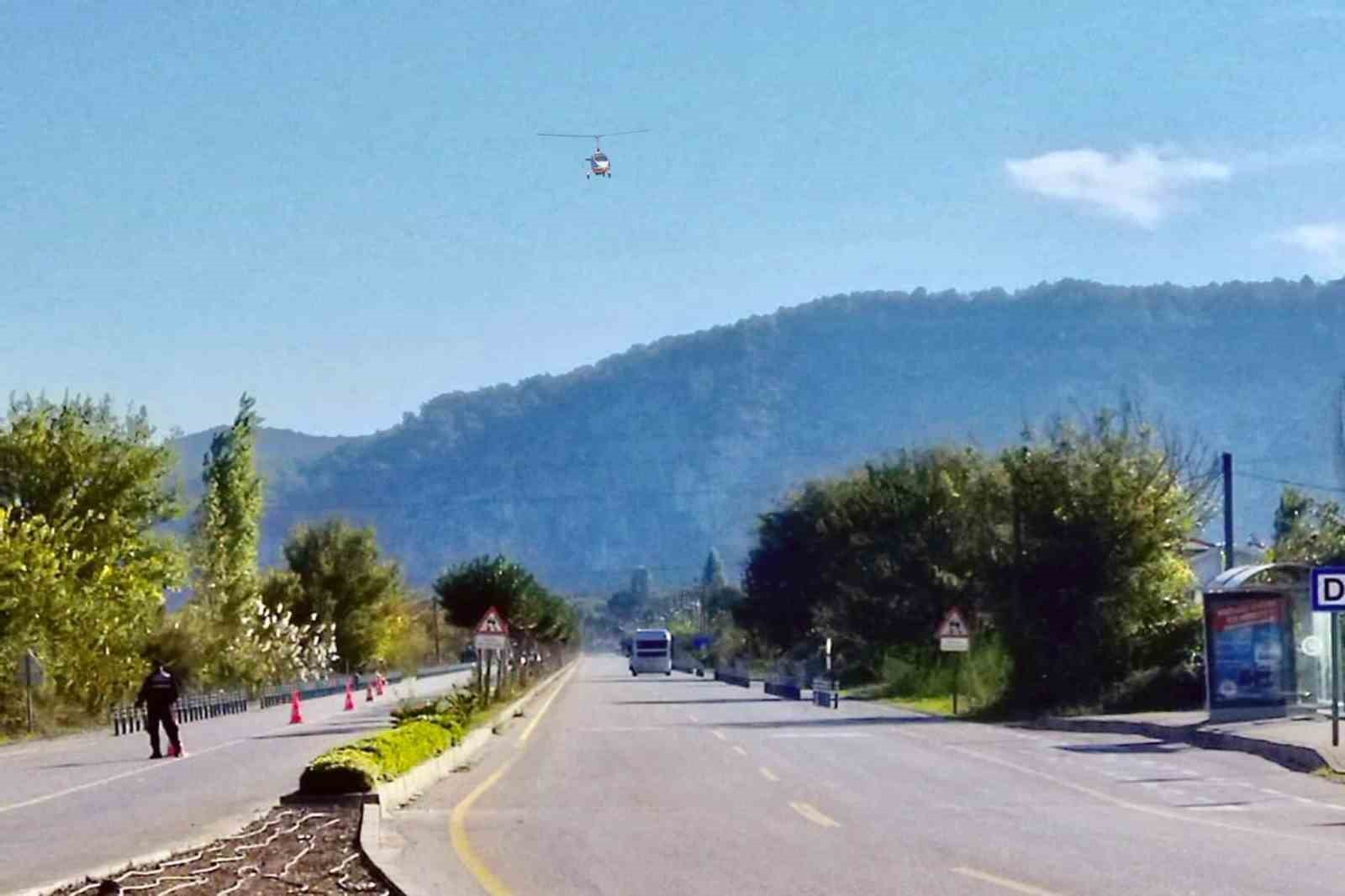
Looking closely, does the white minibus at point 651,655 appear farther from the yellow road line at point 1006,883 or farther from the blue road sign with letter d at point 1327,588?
the yellow road line at point 1006,883

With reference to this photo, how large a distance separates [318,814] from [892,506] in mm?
53082

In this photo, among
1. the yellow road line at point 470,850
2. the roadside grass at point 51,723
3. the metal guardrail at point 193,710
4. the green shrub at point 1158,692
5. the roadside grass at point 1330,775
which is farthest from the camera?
the metal guardrail at point 193,710

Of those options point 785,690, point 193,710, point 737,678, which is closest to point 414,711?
point 193,710

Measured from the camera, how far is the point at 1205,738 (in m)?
31.8

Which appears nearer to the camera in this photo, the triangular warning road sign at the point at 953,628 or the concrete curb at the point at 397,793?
the concrete curb at the point at 397,793

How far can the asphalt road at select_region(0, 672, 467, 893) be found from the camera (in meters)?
18.1

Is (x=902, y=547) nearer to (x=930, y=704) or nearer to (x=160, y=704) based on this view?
(x=930, y=704)

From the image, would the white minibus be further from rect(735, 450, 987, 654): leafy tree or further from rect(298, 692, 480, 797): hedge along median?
rect(298, 692, 480, 797): hedge along median

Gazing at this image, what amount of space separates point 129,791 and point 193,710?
102 feet

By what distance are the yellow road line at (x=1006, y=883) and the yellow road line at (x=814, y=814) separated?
4021mm

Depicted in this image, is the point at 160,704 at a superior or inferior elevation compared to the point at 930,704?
superior

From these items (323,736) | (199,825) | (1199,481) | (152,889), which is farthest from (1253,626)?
(152,889)

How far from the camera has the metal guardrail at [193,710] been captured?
49.9 metres

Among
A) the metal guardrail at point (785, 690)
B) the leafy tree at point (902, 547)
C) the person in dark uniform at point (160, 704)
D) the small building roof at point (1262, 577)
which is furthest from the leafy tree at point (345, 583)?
the small building roof at point (1262, 577)
